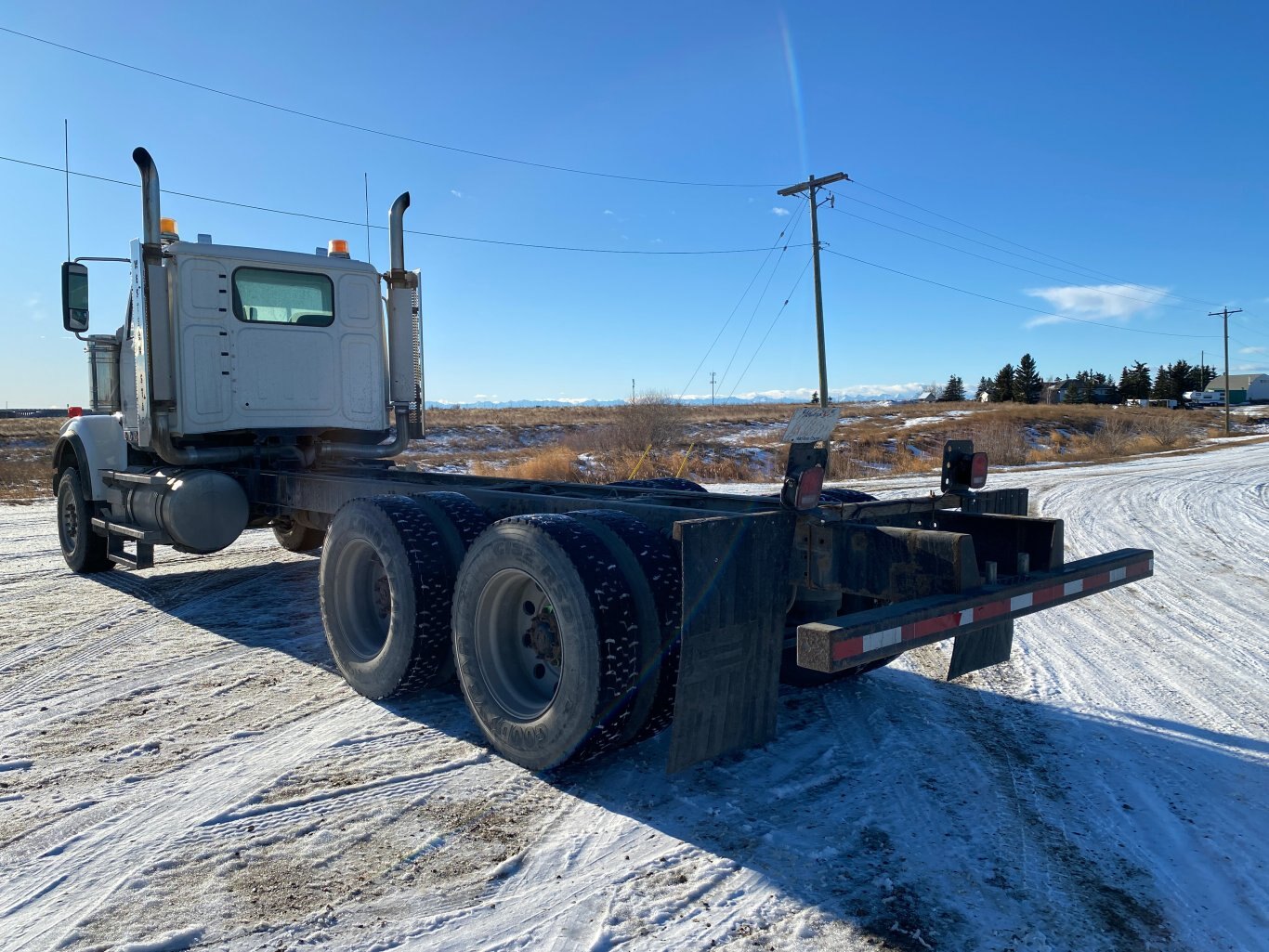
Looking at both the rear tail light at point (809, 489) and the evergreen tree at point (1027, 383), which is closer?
the rear tail light at point (809, 489)

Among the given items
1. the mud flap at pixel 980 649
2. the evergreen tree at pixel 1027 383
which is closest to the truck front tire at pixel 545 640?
the mud flap at pixel 980 649

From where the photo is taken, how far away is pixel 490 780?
3514 mm

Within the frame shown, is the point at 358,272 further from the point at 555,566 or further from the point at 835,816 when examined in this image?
the point at 835,816

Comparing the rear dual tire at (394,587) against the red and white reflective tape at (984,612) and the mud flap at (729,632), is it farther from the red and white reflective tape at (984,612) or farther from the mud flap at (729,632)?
the red and white reflective tape at (984,612)

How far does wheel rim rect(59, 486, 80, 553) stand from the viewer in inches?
330

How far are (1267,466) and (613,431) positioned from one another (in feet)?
56.9

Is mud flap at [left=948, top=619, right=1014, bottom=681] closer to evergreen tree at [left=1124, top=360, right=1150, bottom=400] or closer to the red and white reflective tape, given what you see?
the red and white reflective tape

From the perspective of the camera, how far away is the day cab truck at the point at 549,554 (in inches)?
127

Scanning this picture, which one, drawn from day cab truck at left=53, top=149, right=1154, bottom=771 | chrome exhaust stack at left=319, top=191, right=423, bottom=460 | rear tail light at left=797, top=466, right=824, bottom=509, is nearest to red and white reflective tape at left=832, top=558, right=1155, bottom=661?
day cab truck at left=53, top=149, right=1154, bottom=771

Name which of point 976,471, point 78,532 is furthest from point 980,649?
point 78,532

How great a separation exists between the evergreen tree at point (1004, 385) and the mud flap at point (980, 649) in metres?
85.8

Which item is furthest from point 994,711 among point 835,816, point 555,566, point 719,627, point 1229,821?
point 555,566

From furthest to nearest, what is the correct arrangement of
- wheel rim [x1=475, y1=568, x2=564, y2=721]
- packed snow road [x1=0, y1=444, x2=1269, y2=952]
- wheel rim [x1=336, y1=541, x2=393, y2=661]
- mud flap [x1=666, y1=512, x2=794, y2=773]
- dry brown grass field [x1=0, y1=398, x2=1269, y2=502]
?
dry brown grass field [x1=0, y1=398, x2=1269, y2=502]
wheel rim [x1=336, y1=541, x2=393, y2=661]
wheel rim [x1=475, y1=568, x2=564, y2=721]
mud flap [x1=666, y1=512, x2=794, y2=773]
packed snow road [x1=0, y1=444, x2=1269, y2=952]

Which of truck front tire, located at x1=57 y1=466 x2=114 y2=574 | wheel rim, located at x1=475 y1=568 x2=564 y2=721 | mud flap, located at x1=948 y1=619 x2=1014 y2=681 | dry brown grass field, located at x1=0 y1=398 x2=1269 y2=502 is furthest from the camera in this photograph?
dry brown grass field, located at x1=0 y1=398 x2=1269 y2=502
